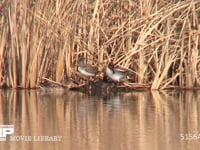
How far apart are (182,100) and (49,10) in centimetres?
313

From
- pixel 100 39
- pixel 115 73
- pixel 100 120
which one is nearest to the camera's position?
pixel 100 120

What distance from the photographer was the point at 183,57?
1386 cm

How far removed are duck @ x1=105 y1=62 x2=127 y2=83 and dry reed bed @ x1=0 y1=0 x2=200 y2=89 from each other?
355 millimetres

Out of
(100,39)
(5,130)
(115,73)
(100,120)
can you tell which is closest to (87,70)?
(115,73)

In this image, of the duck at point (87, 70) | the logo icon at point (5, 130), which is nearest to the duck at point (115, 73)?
the duck at point (87, 70)

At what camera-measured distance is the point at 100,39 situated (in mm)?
14188

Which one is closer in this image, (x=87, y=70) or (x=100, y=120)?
(x=100, y=120)

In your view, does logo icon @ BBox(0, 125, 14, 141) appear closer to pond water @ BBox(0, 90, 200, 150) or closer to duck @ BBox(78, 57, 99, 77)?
pond water @ BBox(0, 90, 200, 150)

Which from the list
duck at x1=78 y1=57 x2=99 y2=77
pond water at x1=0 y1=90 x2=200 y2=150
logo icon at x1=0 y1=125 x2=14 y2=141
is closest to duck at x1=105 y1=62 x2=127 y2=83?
duck at x1=78 y1=57 x2=99 y2=77

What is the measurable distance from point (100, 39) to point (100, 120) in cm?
454

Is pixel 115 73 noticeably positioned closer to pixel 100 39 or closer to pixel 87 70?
pixel 87 70

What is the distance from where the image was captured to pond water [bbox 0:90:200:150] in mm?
8125

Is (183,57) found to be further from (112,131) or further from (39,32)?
(112,131)

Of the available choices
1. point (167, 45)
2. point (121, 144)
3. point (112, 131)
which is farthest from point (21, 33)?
point (121, 144)
